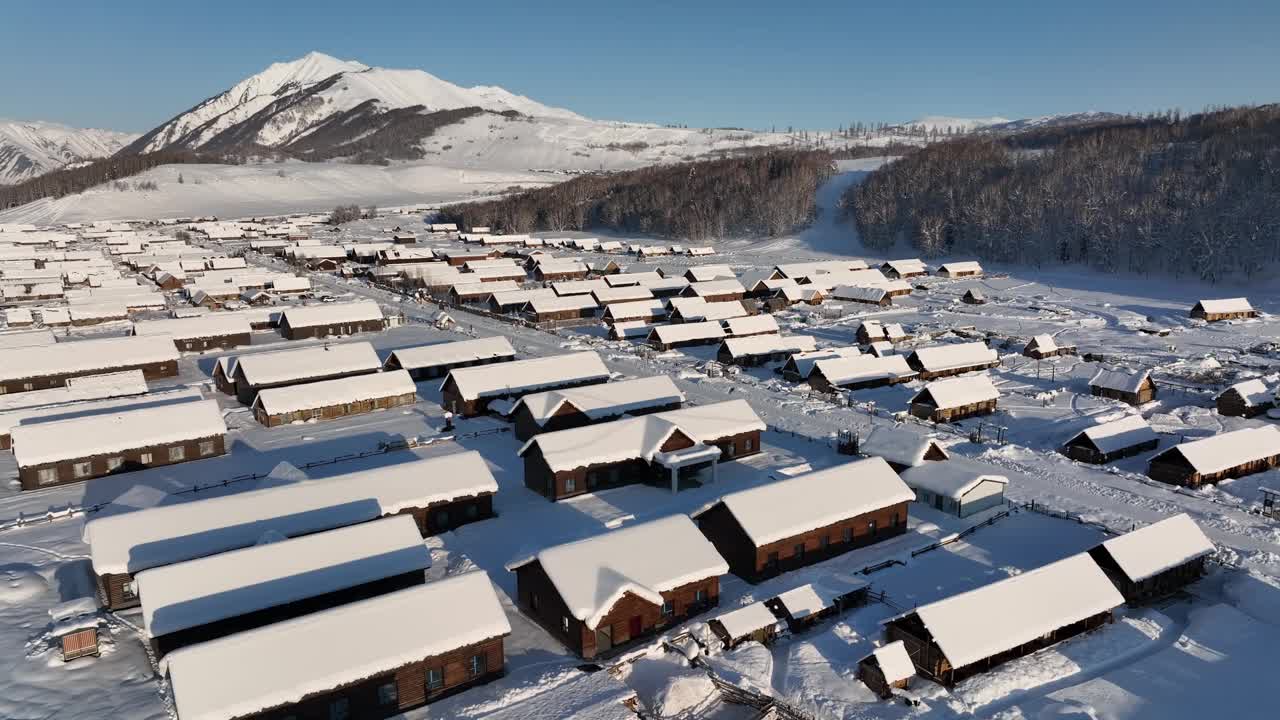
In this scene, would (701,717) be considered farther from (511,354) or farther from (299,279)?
(299,279)

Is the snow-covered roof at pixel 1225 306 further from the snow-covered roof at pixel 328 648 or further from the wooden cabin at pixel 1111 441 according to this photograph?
the snow-covered roof at pixel 328 648

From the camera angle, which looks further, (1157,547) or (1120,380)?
(1120,380)

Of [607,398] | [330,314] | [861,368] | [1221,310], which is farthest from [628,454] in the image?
[1221,310]

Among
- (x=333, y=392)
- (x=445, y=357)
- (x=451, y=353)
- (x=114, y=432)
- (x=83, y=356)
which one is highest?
(x=83, y=356)

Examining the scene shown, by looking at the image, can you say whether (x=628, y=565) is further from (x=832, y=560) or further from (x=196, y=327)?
(x=196, y=327)

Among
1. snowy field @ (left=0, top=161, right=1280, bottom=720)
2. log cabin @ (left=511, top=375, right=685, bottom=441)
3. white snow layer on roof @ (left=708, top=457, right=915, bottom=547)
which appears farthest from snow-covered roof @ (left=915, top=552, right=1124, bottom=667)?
log cabin @ (left=511, top=375, right=685, bottom=441)

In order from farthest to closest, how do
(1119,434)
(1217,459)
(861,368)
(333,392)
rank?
(861,368), (333,392), (1119,434), (1217,459)
